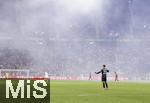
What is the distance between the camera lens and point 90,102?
15.5 meters

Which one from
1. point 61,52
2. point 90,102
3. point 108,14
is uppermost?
point 108,14

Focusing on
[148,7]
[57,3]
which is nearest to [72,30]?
[57,3]

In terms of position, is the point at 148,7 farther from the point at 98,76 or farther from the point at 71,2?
the point at 98,76

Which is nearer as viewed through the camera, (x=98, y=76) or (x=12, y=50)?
(x=98, y=76)

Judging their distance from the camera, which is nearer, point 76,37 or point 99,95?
point 99,95

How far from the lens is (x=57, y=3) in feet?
327

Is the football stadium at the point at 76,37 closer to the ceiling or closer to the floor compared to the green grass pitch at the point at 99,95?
closer to the ceiling

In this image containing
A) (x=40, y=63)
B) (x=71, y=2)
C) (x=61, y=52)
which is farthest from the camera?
(x=71, y=2)

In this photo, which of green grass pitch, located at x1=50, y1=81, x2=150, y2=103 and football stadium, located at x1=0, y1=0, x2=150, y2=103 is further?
football stadium, located at x1=0, y1=0, x2=150, y2=103

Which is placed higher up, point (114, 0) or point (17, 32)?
point (114, 0)

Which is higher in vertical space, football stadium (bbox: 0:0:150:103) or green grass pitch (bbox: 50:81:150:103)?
football stadium (bbox: 0:0:150:103)

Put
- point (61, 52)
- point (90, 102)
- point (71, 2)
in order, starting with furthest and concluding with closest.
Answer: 1. point (71, 2)
2. point (61, 52)
3. point (90, 102)

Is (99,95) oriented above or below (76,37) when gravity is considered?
below

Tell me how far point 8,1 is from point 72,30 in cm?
1598
